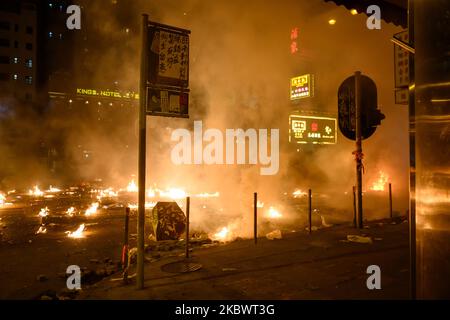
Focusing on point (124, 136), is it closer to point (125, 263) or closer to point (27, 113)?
point (27, 113)

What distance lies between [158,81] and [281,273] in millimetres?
2611

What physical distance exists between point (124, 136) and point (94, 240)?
33781 mm

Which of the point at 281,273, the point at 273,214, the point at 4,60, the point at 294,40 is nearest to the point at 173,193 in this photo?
the point at 273,214

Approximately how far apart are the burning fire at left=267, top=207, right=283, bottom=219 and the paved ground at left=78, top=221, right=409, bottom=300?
397 centimetres

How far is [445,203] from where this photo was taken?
1.98 meters

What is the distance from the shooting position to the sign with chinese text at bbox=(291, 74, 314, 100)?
1018 cm

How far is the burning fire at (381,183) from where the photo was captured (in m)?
13.8

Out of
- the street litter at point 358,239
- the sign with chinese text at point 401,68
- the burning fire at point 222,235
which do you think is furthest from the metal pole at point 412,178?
the burning fire at point 222,235

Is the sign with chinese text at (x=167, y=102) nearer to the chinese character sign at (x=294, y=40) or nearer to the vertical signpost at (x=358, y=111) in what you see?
the vertical signpost at (x=358, y=111)

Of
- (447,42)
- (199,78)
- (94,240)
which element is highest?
(199,78)

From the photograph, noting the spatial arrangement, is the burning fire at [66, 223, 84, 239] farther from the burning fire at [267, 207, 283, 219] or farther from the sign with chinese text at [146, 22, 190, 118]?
the burning fire at [267, 207, 283, 219]

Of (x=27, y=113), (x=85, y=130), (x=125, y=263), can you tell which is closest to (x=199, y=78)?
(x=125, y=263)

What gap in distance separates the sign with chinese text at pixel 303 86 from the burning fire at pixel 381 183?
18.4 feet

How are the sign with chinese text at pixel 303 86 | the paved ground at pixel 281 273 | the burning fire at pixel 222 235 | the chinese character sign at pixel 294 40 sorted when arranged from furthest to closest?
1. the sign with chinese text at pixel 303 86
2. the chinese character sign at pixel 294 40
3. the burning fire at pixel 222 235
4. the paved ground at pixel 281 273
